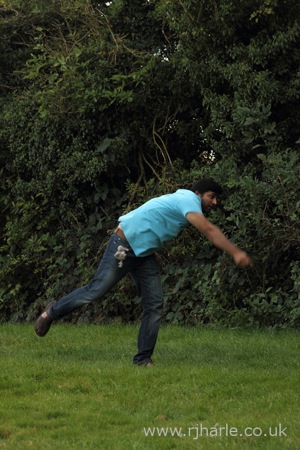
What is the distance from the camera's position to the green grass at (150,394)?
6816 millimetres

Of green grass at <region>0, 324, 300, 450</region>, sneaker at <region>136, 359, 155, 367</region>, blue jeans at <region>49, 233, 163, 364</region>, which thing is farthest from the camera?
blue jeans at <region>49, 233, 163, 364</region>

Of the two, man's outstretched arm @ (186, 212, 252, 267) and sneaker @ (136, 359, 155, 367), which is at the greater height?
man's outstretched arm @ (186, 212, 252, 267)

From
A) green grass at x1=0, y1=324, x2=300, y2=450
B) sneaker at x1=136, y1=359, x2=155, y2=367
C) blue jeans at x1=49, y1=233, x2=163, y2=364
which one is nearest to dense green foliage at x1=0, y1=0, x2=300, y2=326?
green grass at x1=0, y1=324, x2=300, y2=450

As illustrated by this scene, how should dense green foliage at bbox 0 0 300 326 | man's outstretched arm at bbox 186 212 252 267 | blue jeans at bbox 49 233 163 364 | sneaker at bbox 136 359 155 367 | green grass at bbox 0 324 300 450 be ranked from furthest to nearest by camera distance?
dense green foliage at bbox 0 0 300 326
blue jeans at bbox 49 233 163 364
sneaker at bbox 136 359 155 367
man's outstretched arm at bbox 186 212 252 267
green grass at bbox 0 324 300 450

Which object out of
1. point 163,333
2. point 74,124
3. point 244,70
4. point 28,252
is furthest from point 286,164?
point 28,252

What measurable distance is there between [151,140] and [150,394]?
306 inches

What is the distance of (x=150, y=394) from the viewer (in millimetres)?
8094

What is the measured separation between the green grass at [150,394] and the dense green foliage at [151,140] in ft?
7.07

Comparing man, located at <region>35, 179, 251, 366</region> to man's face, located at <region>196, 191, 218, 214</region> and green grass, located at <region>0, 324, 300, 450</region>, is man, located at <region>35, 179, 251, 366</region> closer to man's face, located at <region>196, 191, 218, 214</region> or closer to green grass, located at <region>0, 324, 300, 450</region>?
man's face, located at <region>196, 191, 218, 214</region>

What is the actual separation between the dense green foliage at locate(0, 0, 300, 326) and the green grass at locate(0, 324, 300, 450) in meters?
2.15

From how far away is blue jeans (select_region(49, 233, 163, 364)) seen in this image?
958 cm

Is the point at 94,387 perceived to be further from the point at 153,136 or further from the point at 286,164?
the point at 153,136

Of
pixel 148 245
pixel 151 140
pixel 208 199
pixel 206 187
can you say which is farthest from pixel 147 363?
pixel 151 140

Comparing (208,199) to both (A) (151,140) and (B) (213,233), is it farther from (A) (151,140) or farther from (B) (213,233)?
(A) (151,140)
